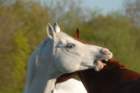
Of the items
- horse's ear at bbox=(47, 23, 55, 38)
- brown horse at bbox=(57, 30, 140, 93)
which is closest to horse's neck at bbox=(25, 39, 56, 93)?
horse's ear at bbox=(47, 23, 55, 38)

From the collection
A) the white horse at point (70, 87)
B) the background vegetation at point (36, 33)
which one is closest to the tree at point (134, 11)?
the background vegetation at point (36, 33)

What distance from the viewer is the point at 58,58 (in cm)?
727

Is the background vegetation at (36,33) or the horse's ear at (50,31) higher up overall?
the horse's ear at (50,31)

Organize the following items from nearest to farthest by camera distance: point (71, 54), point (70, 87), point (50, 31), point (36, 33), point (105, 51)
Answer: point (105, 51) → point (71, 54) → point (50, 31) → point (70, 87) → point (36, 33)

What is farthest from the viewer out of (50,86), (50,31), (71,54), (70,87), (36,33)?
(36,33)

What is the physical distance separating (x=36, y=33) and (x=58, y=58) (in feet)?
90.5

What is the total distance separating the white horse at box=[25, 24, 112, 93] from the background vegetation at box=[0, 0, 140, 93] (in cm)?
1596

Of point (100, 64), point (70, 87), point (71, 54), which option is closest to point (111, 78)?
point (100, 64)

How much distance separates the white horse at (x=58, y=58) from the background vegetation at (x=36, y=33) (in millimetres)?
15960

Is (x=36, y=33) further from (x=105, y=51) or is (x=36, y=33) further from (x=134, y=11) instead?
(x=105, y=51)

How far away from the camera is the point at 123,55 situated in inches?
1073

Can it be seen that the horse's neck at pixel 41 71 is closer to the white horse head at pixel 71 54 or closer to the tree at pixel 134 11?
the white horse head at pixel 71 54

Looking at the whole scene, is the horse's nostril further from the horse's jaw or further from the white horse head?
the horse's jaw

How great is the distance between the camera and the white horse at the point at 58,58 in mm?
7105
